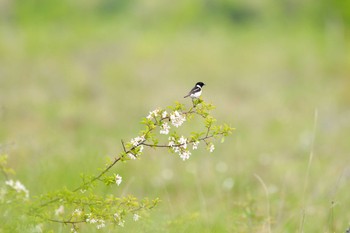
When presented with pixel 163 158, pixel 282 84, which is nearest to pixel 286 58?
pixel 282 84

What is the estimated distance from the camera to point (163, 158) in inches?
435

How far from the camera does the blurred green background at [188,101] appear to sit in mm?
6375

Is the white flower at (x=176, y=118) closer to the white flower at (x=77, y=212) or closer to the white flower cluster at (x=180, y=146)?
the white flower cluster at (x=180, y=146)

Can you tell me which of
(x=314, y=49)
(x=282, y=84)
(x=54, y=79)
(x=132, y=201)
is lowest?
(x=132, y=201)

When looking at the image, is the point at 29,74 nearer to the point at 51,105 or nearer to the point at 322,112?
the point at 51,105

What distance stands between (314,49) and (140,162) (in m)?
21.3

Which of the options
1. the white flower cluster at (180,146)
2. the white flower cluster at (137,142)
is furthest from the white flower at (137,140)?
the white flower cluster at (180,146)

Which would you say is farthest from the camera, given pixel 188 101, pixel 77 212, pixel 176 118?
pixel 188 101

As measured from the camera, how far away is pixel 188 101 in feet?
62.0

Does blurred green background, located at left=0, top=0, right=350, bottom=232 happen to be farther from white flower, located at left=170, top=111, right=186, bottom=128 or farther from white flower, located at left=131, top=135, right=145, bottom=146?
white flower, located at left=170, top=111, right=186, bottom=128

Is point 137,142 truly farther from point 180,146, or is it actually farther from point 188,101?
point 188,101

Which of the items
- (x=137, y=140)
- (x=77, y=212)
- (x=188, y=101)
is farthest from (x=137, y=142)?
(x=188, y=101)

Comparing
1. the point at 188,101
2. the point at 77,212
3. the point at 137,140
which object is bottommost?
the point at 77,212

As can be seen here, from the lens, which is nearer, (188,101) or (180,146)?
(180,146)
